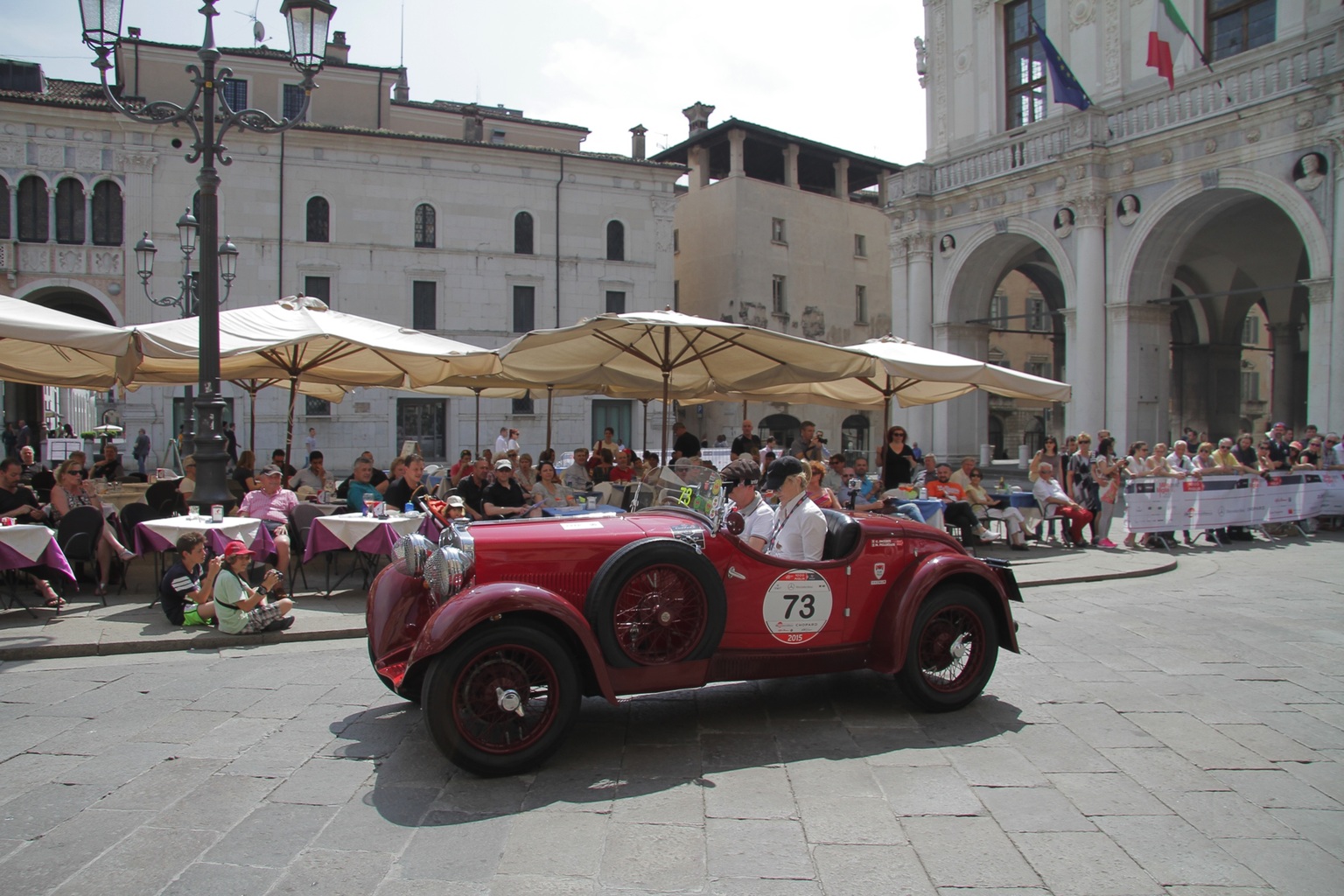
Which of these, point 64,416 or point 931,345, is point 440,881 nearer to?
point 931,345

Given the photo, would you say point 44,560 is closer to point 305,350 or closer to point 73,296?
point 305,350

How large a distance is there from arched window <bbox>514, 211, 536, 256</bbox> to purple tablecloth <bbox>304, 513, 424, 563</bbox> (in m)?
25.1

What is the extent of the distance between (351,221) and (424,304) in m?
3.55

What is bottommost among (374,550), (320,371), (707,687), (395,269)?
(707,687)

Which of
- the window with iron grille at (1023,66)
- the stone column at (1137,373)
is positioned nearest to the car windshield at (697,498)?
the stone column at (1137,373)

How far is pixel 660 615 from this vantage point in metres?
4.50

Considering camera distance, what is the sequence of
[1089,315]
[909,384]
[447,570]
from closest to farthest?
[447,570], [909,384], [1089,315]

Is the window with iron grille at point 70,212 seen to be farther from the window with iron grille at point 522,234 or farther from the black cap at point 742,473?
the black cap at point 742,473

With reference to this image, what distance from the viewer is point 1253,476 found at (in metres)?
13.6

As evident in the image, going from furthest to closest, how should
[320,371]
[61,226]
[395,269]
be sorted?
1. [395,269]
2. [61,226]
3. [320,371]

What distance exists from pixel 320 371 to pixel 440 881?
10.8 meters

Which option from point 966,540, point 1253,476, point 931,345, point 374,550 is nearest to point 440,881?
point 374,550

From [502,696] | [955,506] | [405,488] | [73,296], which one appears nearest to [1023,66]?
[955,506]

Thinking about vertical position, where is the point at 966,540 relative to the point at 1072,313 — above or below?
below
